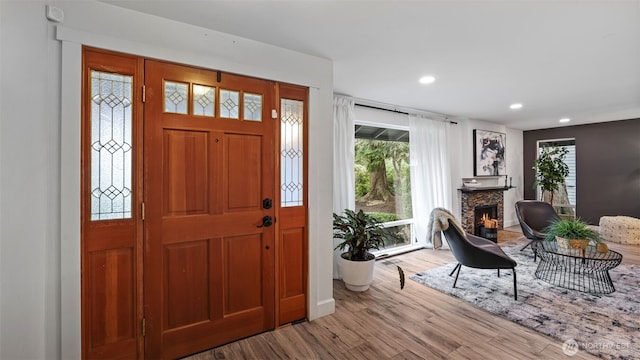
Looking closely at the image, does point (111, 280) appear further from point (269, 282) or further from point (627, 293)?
point (627, 293)

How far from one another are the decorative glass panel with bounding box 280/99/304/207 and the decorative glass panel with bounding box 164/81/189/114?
0.74m

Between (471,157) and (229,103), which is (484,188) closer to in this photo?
(471,157)

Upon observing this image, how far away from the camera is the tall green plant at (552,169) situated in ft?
19.2

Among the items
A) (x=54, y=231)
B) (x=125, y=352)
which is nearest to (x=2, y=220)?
(x=54, y=231)

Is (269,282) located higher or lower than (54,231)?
lower

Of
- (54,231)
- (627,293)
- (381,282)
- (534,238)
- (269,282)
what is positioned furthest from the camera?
(534,238)

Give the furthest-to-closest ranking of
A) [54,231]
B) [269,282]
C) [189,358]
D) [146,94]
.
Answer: [269,282] → [189,358] → [146,94] → [54,231]

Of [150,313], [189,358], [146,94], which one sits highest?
[146,94]

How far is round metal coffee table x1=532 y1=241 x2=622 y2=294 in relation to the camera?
2803 millimetres

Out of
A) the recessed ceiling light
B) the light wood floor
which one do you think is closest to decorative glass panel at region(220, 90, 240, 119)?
the light wood floor

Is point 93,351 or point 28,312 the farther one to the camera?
point 93,351

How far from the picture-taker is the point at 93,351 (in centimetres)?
170

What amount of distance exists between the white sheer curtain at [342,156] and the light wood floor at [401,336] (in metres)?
1.00

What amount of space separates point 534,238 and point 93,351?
496 cm
